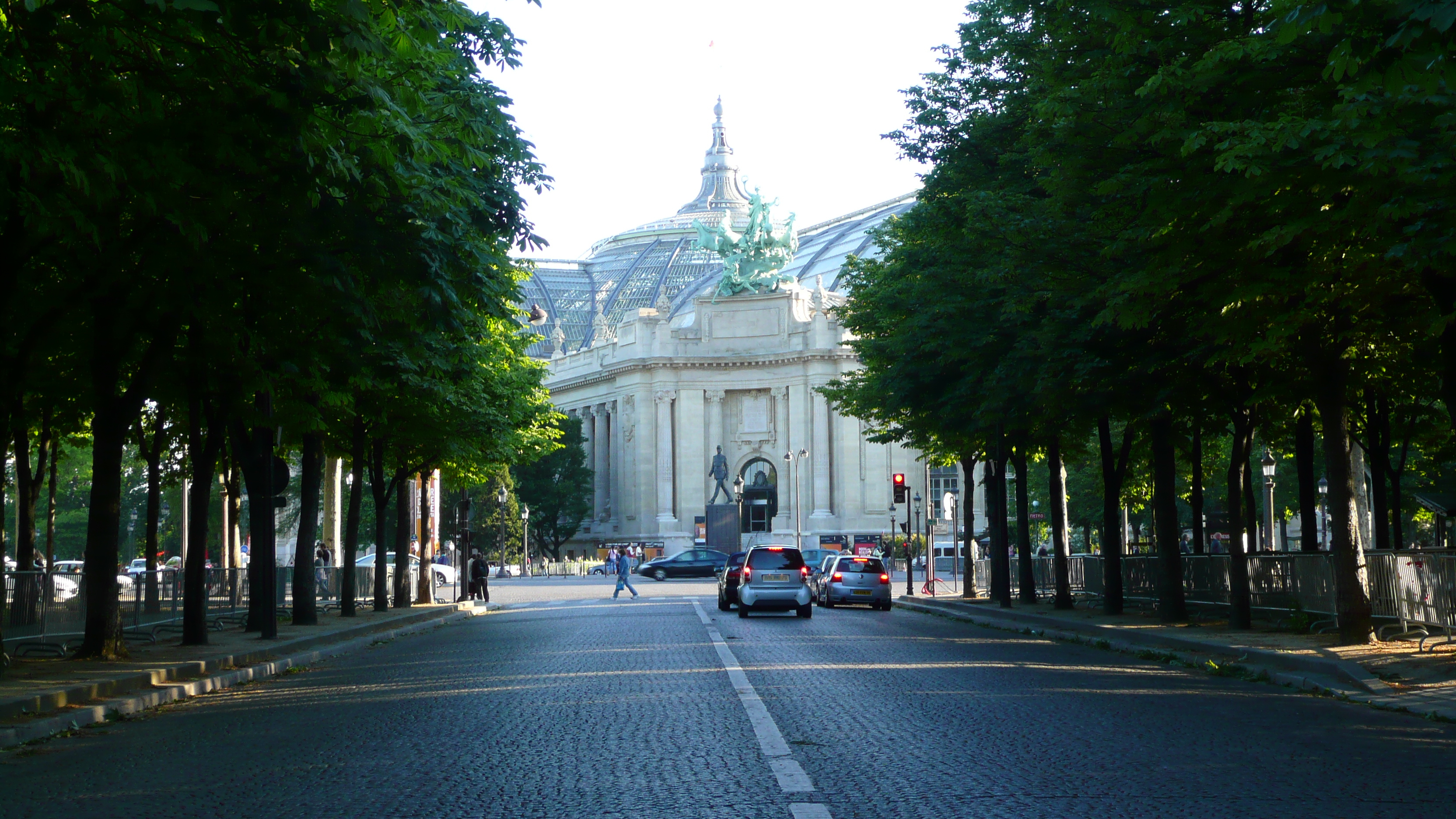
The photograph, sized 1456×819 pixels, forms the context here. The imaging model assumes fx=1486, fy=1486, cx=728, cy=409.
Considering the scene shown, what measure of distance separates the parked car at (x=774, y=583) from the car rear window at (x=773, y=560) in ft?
0.03

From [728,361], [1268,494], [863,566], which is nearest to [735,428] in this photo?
[728,361]

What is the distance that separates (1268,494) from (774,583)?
2342 cm

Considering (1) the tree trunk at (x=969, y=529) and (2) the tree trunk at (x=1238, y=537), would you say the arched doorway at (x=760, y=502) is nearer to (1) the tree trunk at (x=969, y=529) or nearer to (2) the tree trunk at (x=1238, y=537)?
(1) the tree trunk at (x=969, y=529)

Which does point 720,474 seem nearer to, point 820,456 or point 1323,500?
point 820,456

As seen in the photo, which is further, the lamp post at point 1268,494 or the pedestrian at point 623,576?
the pedestrian at point 623,576

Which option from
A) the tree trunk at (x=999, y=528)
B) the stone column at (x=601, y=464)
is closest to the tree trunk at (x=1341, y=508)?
the tree trunk at (x=999, y=528)

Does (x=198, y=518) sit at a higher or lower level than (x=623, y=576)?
higher

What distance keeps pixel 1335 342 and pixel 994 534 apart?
68.5ft

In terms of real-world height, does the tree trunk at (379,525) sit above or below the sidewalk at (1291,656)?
above

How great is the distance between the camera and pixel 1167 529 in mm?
27328

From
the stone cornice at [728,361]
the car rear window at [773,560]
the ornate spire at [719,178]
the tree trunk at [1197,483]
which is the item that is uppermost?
the ornate spire at [719,178]

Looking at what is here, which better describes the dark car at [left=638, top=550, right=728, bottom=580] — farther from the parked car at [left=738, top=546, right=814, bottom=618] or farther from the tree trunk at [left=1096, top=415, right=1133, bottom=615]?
the tree trunk at [left=1096, top=415, right=1133, bottom=615]

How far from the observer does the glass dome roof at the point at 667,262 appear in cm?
14250

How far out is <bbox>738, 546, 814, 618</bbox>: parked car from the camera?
3359 cm
